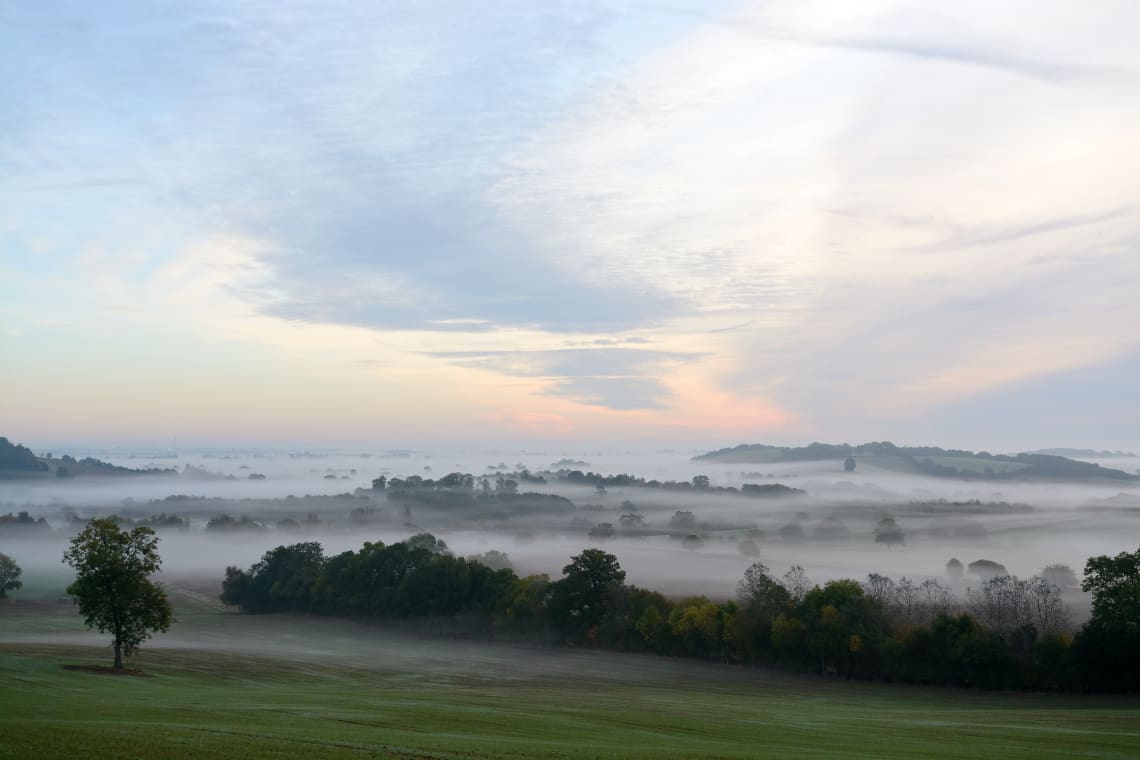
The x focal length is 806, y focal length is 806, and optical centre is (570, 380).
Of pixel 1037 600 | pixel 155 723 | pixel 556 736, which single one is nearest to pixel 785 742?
pixel 556 736

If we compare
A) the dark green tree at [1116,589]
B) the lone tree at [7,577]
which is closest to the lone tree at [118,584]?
the dark green tree at [1116,589]

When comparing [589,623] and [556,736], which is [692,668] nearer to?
[589,623]

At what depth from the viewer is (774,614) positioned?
7044 cm

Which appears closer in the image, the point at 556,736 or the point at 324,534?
the point at 556,736

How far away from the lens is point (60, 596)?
108 m

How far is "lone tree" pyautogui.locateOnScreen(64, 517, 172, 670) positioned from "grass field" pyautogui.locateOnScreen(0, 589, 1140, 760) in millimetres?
2290

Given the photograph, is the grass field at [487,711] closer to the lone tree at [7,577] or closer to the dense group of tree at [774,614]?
the dense group of tree at [774,614]

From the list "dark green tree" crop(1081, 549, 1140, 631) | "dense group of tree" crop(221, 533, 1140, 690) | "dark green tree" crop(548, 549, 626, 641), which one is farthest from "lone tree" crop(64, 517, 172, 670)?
"dark green tree" crop(1081, 549, 1140, 631)

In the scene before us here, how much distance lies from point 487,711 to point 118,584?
31023mm

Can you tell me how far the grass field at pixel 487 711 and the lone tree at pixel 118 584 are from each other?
2290mm

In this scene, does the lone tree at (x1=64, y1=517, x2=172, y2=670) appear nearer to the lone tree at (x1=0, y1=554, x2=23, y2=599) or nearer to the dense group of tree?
the dense group of tree

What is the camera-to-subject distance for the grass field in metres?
23.1

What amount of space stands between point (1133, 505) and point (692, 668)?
16930 centimetres

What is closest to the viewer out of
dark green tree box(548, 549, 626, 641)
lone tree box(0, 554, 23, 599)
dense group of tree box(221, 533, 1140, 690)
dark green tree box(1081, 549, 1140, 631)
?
dark green tree box(1081, 549, 1140, 631)
